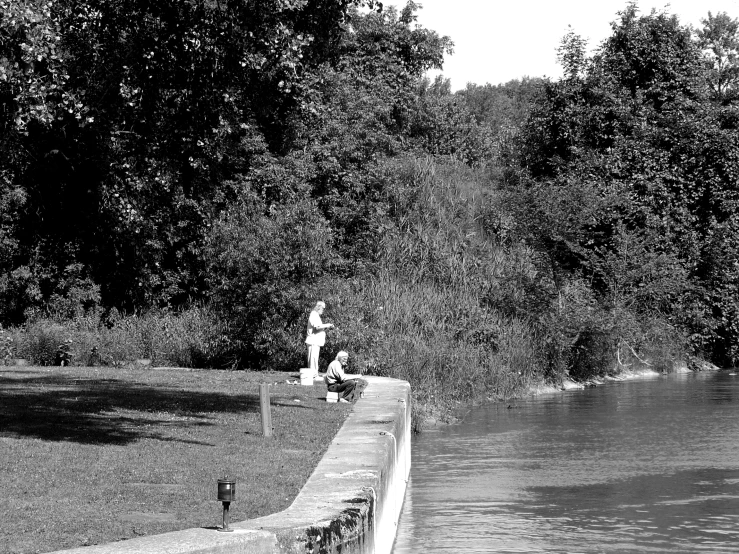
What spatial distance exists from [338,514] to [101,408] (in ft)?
30.3

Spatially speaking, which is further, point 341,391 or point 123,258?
point 123,258

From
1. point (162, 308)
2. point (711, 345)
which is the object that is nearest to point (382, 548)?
point (162, 308)

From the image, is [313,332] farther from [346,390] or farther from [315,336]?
[346,390]

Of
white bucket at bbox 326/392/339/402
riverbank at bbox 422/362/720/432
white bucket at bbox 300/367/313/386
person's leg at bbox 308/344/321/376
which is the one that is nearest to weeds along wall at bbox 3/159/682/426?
riverbank at bbox 422/362/720/432

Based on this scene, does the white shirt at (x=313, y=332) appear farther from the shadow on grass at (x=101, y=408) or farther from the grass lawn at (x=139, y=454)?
the shadow on grass at (x=101, y=408)

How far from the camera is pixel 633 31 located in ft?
160

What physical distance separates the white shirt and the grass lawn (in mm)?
1910

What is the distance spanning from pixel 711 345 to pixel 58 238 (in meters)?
26.9

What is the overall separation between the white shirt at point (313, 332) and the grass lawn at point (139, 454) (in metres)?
1.91

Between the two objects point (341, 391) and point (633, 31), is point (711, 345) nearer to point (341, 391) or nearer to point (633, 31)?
point (633, 31)

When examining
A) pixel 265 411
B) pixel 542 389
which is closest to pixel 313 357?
pixel 265 411

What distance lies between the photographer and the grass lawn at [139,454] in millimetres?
9164

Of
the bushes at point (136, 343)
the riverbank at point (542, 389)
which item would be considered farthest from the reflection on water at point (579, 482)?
the bushes at point (136, 343)

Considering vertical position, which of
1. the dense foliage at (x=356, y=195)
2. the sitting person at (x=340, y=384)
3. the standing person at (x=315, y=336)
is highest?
the dense foliage at (x=356, y=195)
